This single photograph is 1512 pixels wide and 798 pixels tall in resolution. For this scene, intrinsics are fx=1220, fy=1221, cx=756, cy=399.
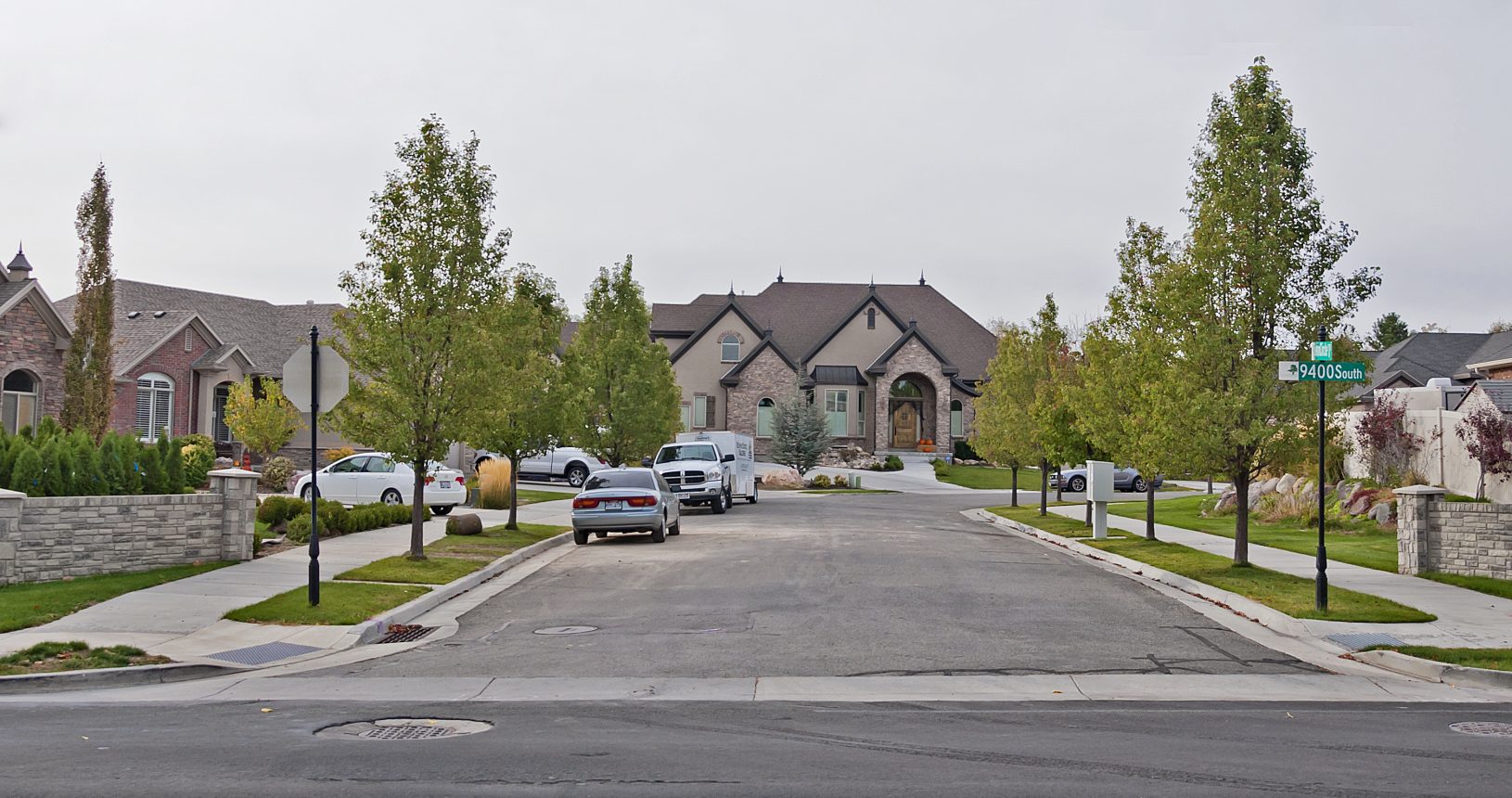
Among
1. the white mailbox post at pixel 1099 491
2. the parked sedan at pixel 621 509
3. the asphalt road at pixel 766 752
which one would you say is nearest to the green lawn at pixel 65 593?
the asphalt road at pixel 766 752

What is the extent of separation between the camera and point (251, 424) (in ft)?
121

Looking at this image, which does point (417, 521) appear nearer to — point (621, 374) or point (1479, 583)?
point (1479, 583)

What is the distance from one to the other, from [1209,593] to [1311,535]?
1091cm

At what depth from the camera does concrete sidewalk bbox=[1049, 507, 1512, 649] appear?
41.7 ft

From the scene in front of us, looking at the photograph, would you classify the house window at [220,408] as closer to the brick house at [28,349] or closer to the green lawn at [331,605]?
the brick house at [28,349]

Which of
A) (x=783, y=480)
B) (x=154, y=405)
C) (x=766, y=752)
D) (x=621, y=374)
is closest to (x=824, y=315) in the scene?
(x=783, y=480)

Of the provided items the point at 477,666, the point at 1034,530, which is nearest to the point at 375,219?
the point at 477,666

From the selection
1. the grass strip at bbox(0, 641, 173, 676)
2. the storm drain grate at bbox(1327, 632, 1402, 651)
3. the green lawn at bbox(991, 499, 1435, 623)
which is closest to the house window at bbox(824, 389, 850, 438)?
the green lawn at bbox(991, 499, 1435, 623)

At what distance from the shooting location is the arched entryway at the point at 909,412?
200 feet

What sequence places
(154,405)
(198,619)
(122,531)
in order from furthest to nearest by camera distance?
(154,405) → (122,531) → (198,619)

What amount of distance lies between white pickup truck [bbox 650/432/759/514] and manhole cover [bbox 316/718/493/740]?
916 inches

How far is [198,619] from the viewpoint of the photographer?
13289mm

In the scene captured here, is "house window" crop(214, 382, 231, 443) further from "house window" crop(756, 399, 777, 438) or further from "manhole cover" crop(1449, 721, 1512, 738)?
"manhole cover" crop(1449, 721, 1512, 738)

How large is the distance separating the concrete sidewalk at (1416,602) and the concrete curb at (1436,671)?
735 mm
